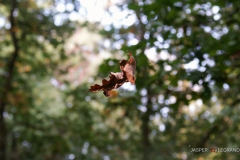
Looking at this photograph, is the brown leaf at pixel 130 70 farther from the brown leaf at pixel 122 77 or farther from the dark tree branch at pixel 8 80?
the dark tree branch at pixel 8 80

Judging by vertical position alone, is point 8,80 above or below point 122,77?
above

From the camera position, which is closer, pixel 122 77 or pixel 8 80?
pixel 122 77

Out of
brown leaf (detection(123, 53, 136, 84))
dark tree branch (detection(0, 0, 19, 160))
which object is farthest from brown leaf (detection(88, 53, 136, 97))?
dark tree branch (detection(0, 0, 19, 160))

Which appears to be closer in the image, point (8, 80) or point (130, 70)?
point (130, 70)

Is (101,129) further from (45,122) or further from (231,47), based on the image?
(231,47)

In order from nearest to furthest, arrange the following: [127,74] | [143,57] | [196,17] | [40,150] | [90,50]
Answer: [127,74]
[143,57]
[196,17]
[40,150]
[90,50]

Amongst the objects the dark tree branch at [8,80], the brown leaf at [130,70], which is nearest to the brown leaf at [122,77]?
the brown leaf at [130,70]

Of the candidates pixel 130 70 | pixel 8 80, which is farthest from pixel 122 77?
pixel 8 80

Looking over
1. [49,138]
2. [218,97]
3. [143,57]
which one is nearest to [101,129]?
[49,138]

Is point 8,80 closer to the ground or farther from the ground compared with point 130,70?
farther from the ground

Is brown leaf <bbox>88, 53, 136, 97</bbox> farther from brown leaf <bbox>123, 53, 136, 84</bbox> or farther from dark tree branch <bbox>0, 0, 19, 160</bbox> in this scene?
dark tree branch <bbox>0, 0, 19, 160</bbox>

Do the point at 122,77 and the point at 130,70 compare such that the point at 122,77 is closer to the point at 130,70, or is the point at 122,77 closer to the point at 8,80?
the point at 130,70
